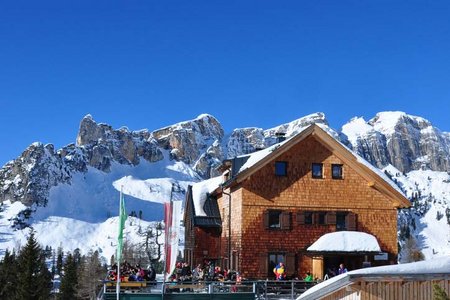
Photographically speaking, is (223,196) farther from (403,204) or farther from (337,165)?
(403,204)

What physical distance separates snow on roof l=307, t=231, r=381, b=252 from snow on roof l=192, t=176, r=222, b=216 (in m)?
8.21

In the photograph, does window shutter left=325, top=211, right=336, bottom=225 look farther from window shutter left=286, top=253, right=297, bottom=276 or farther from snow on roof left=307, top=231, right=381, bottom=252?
window shutter left=286, top=253, right=297, bottom=276

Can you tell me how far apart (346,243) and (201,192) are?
10.7 m

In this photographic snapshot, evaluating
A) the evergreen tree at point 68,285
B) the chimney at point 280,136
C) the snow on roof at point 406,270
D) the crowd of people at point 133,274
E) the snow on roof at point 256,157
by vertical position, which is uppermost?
the chimney at point 280,136

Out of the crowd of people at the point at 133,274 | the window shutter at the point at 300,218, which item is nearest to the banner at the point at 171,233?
the crowd of people at the point at 133,274

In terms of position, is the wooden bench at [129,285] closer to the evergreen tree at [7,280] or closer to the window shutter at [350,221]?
the window shutter at [350,221]

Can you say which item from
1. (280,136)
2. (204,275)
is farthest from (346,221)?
(204,275)

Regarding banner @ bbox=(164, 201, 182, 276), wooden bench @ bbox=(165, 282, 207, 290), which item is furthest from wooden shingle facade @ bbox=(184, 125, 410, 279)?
banner @ bbox=(164, 201, 182, 276)

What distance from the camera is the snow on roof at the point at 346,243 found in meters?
31.5

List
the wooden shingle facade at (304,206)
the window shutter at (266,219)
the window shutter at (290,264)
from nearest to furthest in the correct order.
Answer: the window shutter at (290,264)
the wooden shingle facade at (304,206)
the window shutter at (266,219)

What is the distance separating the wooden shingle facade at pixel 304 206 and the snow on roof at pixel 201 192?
3814 millimetres

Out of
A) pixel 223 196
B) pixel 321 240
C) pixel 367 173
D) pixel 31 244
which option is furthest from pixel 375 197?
pixel 31 244

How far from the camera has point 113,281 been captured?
83.0ft

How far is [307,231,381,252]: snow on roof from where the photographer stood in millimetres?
31500
